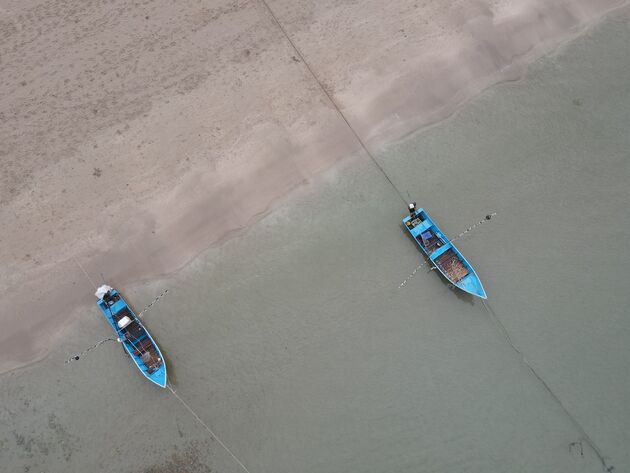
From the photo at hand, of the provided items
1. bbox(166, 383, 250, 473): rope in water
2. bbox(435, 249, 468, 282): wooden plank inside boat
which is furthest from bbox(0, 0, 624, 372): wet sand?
bbox(435, 249, 468, 282): wooden plank inside boat

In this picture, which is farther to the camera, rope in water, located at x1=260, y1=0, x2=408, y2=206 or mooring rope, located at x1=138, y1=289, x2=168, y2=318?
rope in water, located at x1=260, y1=0, x2=408, y2=206

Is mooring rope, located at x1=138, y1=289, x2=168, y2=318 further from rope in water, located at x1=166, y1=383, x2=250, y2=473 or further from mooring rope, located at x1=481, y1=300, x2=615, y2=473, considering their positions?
mooring rope, located at x1=481, y1=300, x2=615, y2=473

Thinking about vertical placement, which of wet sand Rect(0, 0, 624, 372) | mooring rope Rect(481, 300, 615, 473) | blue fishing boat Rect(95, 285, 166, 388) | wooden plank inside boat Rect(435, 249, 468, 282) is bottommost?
mooring rope Rect(481, 300, 615, 473)

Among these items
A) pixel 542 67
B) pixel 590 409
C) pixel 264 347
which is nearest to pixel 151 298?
pixel 264 347

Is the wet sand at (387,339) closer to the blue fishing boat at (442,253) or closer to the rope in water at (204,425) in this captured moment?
the rope in water at (204,425)

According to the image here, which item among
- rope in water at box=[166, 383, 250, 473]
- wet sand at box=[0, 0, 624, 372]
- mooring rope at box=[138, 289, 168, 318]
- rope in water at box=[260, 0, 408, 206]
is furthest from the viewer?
rope in water at box=[260, 0, 408, 206]

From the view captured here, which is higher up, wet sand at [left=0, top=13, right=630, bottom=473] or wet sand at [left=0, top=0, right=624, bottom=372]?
wet sand at [left=0, top=0, right=624, bottom=372]

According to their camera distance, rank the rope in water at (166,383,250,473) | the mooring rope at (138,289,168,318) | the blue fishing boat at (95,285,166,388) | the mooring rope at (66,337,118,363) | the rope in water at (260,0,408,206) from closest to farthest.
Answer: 1. the rope in water at (166,383,250,473)
2. the blue fishing boat at (95,285,166,388)
3. the mooring rope at (66,337,118,363)
4. the mooring rope at (138,289,168,318)
5. the rope in water at (260,0,408,206)
